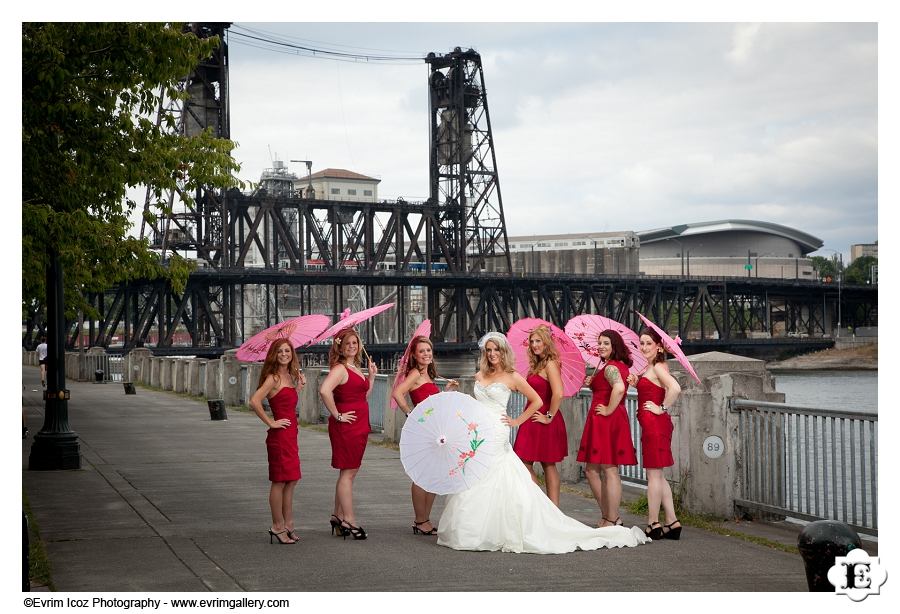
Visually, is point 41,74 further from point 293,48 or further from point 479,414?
point 293,48

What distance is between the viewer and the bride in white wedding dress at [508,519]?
887 cm

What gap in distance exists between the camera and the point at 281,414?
9172 mm

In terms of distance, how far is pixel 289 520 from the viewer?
9.43 meters

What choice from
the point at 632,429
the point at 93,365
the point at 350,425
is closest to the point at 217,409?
the point at 632,429

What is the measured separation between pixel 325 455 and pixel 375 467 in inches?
61.9

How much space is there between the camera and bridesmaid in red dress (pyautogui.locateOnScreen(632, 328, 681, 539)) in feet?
30.7

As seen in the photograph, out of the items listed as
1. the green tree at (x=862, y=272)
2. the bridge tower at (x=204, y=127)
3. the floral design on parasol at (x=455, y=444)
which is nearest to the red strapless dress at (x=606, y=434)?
the floral design on parasol at (x=455, y=444)

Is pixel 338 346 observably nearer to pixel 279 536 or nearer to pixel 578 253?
pixel 279 536

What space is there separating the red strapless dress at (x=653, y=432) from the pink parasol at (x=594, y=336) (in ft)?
2.65

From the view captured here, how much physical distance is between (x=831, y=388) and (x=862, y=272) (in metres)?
81.7

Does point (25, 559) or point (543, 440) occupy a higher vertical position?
point (543, 440)

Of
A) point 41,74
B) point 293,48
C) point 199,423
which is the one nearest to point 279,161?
point 293,48

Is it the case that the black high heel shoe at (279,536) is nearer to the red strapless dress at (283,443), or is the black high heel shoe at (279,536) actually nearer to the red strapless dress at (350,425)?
the red strapless dress at (283,443)

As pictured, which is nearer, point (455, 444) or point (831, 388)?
point (455, 444)
